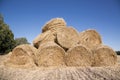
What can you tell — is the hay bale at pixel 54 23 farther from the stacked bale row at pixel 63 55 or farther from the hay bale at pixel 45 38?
the stacked bale row at pixel 63 55

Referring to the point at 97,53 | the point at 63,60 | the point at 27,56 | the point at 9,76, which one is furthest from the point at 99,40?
the point at 9,76

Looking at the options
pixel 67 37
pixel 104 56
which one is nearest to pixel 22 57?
pixel 67 37

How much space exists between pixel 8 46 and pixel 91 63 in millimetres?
15982

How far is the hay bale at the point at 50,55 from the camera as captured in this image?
7.57 m

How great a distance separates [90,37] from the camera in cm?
902

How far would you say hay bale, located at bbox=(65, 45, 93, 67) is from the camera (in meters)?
7.62

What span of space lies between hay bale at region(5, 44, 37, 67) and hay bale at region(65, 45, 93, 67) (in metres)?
1.21

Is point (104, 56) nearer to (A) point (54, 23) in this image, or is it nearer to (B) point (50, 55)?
(B) point (50, 55)

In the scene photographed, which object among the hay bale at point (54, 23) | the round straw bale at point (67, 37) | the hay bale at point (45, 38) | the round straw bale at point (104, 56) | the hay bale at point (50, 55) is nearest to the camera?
the hay bale at point (50, 55)

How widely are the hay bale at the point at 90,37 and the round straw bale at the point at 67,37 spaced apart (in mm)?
335

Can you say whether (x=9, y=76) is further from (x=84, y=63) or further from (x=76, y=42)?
(x=76, y=42)

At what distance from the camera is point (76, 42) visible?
8547 mm

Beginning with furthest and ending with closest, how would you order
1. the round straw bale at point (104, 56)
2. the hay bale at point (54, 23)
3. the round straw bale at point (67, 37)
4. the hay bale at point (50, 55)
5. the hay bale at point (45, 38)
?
the hay bale at point (54, 23)
the hay bale at point (45, 38)
the round straw bale at point (67, 37)
the round straw bale at point (104, 56)
the hay bale at point (50, 55)

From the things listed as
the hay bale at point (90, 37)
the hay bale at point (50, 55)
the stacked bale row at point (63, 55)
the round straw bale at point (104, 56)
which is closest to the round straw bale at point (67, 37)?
the stacked bale row at point (63, 55)
